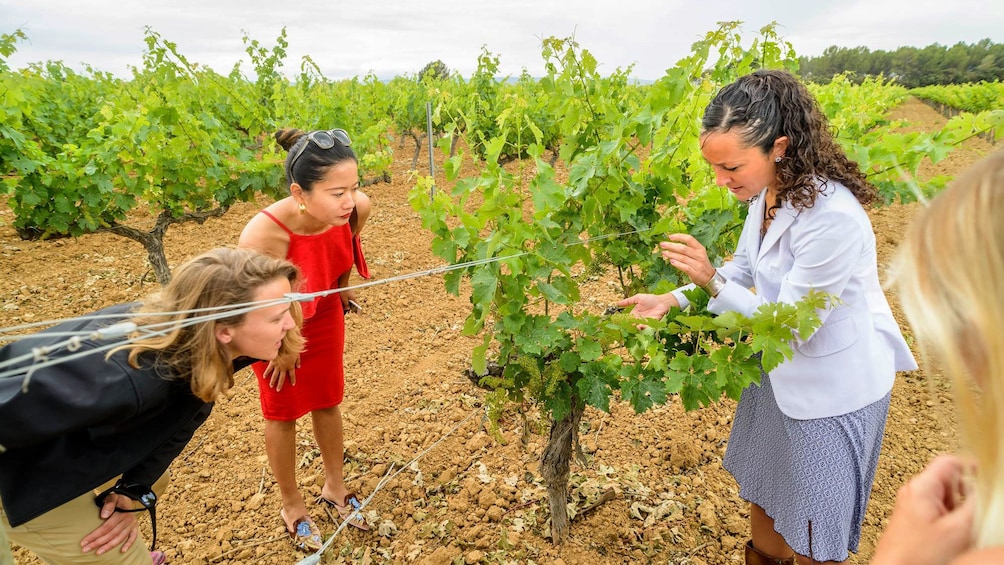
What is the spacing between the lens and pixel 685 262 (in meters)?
1.75

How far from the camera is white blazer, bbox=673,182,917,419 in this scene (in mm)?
1486

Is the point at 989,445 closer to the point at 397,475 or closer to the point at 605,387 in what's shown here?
the point at 605,387

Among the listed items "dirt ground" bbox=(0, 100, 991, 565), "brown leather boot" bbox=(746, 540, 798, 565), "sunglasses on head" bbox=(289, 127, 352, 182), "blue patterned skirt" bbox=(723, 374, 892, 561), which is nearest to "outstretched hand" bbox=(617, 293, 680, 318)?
"blue patterned skirt" bbox=(723, 374, 892, 561)

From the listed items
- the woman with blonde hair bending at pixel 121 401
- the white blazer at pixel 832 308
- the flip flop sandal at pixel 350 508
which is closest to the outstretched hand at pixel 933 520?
the white blazer at pixel 832 308

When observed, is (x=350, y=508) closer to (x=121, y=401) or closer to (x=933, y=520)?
(x=121, y=401)

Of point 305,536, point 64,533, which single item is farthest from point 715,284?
point 305,536

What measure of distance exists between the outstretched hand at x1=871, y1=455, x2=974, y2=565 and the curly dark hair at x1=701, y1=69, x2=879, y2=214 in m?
0.92

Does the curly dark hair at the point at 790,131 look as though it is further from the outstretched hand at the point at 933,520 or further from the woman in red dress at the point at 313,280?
the woman in red dress at the point at 313,280

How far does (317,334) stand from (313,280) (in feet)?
0.73

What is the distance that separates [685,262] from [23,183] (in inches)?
188

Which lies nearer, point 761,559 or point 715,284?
point 715,284

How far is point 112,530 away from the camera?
1553 mm

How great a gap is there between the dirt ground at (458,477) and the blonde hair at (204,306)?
546 millimetres

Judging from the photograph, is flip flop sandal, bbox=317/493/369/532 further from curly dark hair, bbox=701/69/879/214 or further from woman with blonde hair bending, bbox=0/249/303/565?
curly dark hair, bbox=701/69/879/214
